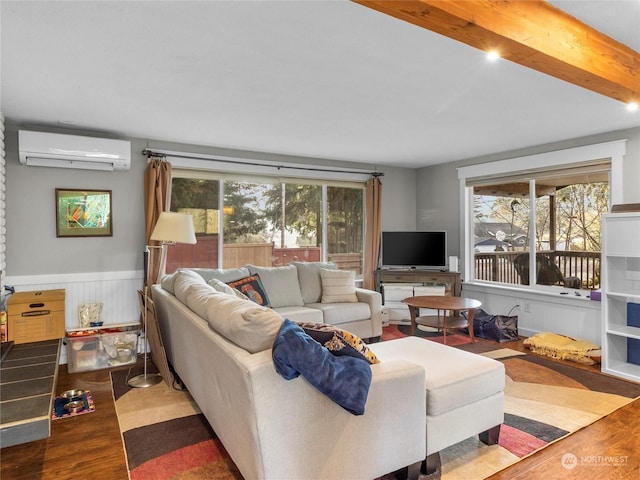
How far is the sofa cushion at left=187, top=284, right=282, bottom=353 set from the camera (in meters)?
1.77

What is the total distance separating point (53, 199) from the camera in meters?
3.97

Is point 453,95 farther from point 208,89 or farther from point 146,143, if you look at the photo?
point 146,143

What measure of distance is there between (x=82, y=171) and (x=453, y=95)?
3540 mm

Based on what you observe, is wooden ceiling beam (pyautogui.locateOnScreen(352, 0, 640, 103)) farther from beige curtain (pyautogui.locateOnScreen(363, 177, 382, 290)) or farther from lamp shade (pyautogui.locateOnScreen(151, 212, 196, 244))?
beige curtain (pyautogui.locateOnScreen(363, 177, 382, 290))

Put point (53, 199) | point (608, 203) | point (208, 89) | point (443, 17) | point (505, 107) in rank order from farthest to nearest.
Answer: point (608, 203), point (53, 199), point (505, 107), point (208, 89), point (443, 17)

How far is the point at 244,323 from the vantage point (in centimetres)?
182

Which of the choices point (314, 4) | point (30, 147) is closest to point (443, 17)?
point (314, 4)

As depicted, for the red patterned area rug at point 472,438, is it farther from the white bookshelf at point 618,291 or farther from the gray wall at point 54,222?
the gray wall at point 54,222

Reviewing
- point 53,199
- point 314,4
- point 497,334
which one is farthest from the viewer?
point 497,334

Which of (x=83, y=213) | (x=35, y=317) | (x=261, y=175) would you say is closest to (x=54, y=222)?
(x=83, y=213)

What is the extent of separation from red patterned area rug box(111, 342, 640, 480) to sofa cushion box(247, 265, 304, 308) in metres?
1.44

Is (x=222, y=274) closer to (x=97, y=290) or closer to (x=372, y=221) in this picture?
(x=97, y=290)
